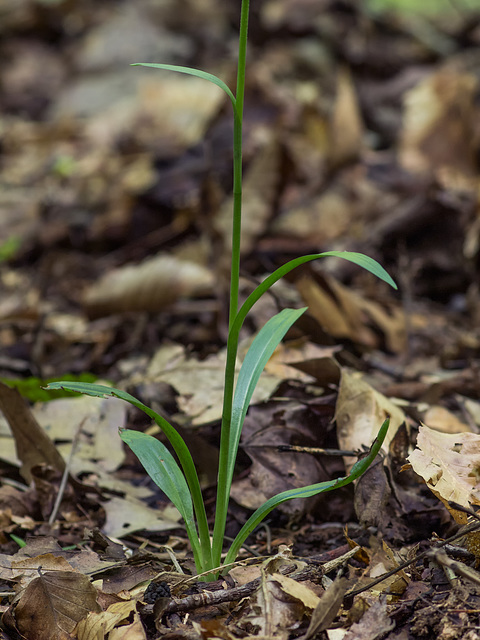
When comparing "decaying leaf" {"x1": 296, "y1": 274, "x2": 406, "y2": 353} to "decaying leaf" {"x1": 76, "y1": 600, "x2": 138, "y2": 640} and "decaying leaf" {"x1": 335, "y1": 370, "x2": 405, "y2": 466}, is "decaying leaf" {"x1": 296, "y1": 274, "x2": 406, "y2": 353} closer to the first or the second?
"decaying leaf" {"x1": 335, "y1": 370, "x2": 405, "y2": 466}

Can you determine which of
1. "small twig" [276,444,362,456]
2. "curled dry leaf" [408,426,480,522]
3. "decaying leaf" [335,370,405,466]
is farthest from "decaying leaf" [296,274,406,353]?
"curled dry leaf" [408,426,480,522]

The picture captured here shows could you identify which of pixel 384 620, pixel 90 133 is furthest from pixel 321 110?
pixel 384 620

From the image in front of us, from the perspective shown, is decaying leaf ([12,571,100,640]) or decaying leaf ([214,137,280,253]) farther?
decaying leaf ([214,137,280,253])

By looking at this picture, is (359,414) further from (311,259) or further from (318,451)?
(311,259)

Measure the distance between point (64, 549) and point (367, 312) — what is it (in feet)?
4.79

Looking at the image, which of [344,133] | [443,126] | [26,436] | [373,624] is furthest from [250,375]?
[443,126]

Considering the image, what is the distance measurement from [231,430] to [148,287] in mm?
1441

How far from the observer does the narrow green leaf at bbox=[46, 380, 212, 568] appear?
1052 millimetres

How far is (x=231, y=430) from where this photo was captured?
121 centimetres

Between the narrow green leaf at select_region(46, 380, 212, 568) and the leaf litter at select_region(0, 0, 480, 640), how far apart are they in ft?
0.29

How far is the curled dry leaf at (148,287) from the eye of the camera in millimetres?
2562

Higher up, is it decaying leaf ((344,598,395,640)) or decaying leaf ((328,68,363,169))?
decaying leaf ((328,68,363,169))

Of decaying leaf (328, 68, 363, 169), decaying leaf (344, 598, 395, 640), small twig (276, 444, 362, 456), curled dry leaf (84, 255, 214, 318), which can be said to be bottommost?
curled dry leaf (84, 255, 214, 318)

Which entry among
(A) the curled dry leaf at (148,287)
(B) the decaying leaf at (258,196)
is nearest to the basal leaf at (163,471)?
(A) the curled dry leaf at (148,287)
